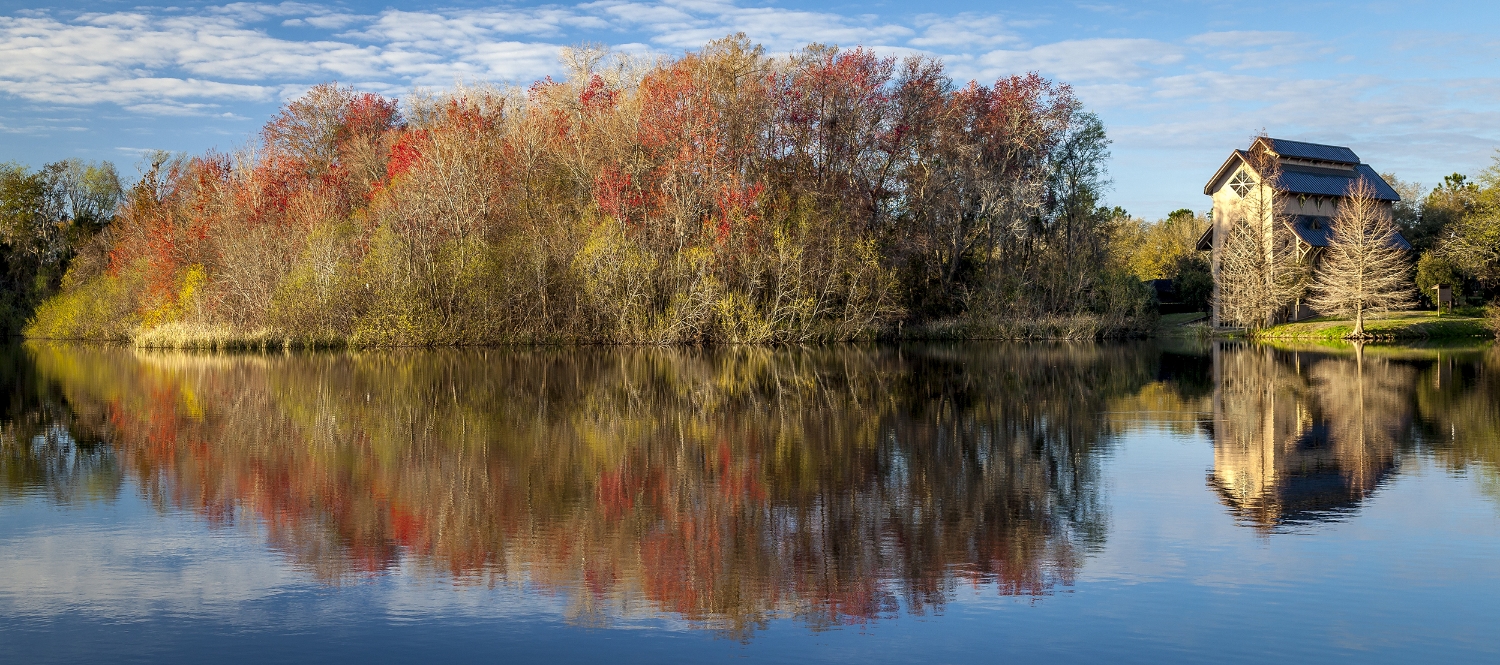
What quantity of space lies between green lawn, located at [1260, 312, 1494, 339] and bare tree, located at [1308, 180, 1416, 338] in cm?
57

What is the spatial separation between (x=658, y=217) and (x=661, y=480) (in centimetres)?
3159

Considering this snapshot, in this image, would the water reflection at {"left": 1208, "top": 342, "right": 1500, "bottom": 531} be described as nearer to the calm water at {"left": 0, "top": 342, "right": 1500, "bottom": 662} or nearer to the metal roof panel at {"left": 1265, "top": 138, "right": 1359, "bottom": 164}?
the calm water at {"left": 0, "top": 342, "right": 1500, "bottom": 662}

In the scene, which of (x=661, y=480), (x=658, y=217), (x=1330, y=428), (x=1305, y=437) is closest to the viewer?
(x=661, y=480)

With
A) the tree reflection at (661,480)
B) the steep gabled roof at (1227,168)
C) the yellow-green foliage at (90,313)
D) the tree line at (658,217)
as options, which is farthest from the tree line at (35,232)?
the steep gabled roof at (1227,168)

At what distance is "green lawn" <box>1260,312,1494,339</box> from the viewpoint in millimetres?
46031

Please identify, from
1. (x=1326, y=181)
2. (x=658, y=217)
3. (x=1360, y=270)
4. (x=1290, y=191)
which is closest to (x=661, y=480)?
(x=658, y=217)

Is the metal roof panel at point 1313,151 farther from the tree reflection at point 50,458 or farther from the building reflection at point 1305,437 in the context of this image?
the tree reflection at point 50,458

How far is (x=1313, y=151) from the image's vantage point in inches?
2157

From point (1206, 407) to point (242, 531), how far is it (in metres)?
16.7

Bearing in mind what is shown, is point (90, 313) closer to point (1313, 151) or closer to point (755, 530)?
point (755, 530)

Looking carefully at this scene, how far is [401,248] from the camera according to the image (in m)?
40.6

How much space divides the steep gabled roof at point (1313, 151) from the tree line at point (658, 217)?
33.7 ft

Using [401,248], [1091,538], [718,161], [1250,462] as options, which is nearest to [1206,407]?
[1250,462]

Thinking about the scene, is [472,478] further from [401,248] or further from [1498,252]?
[1498,252]
